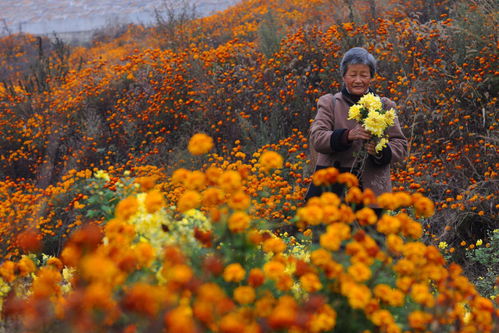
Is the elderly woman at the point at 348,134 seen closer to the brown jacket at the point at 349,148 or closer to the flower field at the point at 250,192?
the brown jacket at the point at 349,148

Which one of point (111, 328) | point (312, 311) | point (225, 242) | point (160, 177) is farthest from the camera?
point (160, 177)

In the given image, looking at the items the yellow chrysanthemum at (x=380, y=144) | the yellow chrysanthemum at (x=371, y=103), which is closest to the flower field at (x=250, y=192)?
the yellow chrysanthemum at (x=380, y=144)

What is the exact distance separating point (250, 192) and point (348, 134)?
1668 mm

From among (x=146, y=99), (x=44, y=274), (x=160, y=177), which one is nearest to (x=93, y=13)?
(x=146, y=99)

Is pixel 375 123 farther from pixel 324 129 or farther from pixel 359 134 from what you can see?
pixel 324 129

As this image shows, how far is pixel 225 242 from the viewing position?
177 cm

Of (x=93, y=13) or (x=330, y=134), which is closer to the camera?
(x=330, y=134)

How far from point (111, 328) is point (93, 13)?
910 inches

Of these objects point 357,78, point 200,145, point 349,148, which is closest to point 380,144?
point 349,148

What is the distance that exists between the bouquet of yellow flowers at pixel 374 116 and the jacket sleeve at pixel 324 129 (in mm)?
256

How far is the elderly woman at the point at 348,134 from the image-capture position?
116 inches

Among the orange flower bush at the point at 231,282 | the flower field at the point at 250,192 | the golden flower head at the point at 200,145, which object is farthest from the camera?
the golden flower head at the point at 200,145

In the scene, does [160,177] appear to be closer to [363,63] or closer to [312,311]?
[363,63]

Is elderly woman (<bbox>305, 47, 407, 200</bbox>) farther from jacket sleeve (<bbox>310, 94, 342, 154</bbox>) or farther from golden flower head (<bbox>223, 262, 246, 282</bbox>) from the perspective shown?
golden flower head (<bbox>223, 262, 246, 282</bbox>)
